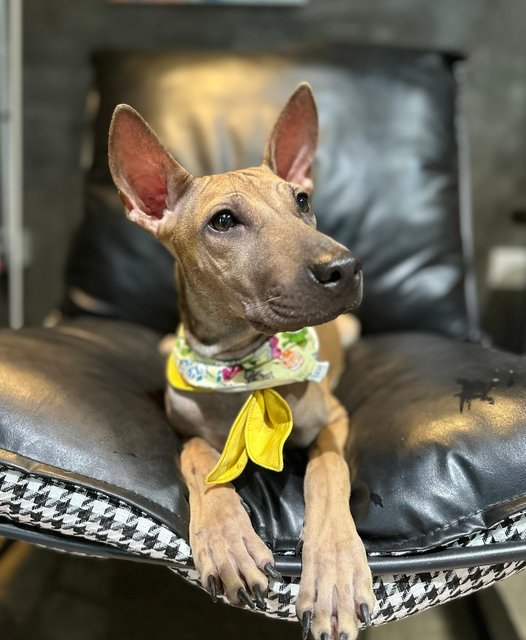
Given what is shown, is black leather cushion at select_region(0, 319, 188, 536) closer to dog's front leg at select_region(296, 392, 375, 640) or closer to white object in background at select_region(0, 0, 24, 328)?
dog's front leg at select_region(296, 392, 375, 640)

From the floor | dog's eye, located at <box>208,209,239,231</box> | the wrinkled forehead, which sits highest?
the wrinkled forehead

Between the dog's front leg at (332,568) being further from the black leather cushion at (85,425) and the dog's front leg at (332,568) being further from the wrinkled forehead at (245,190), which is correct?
the wrinkled forehead at (245,190)

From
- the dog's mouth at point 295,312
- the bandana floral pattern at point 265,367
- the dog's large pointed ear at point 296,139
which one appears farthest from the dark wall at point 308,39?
the dog's mouth at point 295,312

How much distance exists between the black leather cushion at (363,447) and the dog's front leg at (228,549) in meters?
0.04

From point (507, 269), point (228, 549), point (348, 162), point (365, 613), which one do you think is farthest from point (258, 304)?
point (507, 269)

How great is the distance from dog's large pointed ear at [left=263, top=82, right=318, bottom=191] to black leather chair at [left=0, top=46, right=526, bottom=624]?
1.60 ft

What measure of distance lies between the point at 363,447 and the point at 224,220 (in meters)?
0.52

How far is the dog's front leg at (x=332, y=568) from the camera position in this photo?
95 centimetres

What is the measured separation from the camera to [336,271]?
39.2 inches

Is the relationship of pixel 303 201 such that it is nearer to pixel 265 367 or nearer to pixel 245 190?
pixel 245 190

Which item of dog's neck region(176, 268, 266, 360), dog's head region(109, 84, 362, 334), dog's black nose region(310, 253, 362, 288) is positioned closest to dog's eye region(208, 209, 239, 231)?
dog's head region(109, 84, 362, 334)

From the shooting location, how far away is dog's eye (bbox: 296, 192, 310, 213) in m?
1.28

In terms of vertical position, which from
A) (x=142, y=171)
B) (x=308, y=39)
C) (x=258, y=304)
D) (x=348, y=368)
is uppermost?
(x=308, y=39)

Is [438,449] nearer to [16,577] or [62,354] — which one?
[62,354]
